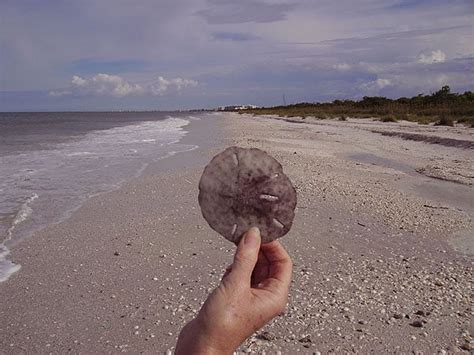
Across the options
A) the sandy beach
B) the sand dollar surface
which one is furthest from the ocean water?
the sand dollar surface

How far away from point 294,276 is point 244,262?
383cm

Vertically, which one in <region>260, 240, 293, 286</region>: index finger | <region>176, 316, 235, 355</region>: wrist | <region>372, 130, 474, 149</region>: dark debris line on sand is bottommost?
<region>372, 130, 474, 149</region>: dark debris line on sand

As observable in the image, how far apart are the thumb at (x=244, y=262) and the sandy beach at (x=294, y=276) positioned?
92.0 inches

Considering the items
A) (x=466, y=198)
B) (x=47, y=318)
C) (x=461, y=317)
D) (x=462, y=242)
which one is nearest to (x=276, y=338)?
(x=461, y=317)

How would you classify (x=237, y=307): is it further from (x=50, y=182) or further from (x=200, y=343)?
(x=50, y=182)

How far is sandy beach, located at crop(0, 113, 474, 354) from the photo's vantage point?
4.42 metres

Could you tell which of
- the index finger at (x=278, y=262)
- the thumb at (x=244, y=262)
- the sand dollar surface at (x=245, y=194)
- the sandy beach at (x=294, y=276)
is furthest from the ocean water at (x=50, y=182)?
the thumb at (x=244, y=262)

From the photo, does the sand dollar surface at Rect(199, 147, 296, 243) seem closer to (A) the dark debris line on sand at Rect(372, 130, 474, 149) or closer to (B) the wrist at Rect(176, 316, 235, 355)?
(B) the wrist at Rect(176, 316, 235, 355)

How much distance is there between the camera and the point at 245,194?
2.65m

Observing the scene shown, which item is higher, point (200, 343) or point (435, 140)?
point (200, 343)

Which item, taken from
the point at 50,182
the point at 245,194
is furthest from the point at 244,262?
the point at 50,182

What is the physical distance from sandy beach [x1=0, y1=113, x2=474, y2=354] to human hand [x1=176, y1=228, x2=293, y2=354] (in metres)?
2.21

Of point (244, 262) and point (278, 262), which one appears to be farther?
point (278, 262)

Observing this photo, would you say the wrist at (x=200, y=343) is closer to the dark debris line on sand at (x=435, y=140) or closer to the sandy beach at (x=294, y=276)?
the sandy beach at (x=294, y=276)
